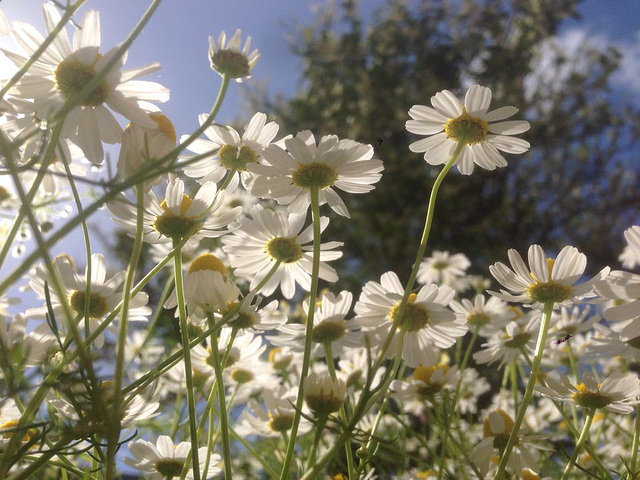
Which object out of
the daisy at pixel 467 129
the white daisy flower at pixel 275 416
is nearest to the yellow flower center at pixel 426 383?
the white daisy flower at pixel 275 416

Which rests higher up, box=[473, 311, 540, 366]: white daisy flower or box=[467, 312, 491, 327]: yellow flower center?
box=[467, 312, 491, 327]: yellow flower center

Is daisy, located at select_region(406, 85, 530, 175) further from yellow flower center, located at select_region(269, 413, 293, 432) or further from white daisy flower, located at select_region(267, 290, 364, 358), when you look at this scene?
yellow flower center, located at select_region(269, 413, 293, 432)

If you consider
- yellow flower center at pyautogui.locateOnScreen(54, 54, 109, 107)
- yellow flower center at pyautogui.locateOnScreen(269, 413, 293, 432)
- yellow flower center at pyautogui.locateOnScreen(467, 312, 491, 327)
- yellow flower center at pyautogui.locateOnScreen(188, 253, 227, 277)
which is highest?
yellow flower center at pyautogui.locateOnScreen(467, 312, 491, 327)

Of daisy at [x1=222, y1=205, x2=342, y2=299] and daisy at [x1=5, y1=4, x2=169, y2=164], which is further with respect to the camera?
daisy at [x1=222, y1=205, x2=342, y2=299]

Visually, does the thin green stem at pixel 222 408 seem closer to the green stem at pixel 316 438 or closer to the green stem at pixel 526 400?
the green stem at pixel 316 438

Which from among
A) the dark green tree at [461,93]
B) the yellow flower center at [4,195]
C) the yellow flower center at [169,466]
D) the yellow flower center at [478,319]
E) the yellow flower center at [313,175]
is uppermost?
the dark green tree at [461,93]

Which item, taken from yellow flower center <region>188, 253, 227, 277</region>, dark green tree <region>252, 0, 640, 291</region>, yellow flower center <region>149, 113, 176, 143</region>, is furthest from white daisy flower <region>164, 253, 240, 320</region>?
dark green tree <region>252, 0, 640, 291</region>
